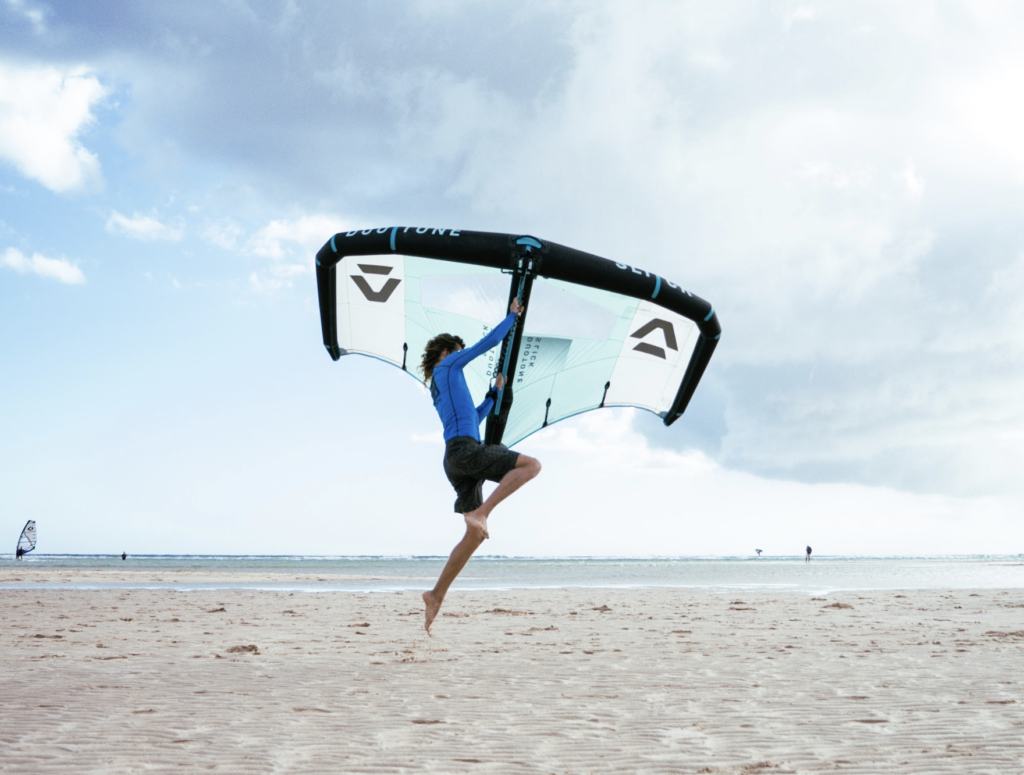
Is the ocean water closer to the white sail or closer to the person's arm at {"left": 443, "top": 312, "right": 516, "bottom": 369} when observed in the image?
the person's arm at {"left": 443, "top": 312, "right": 516, "bottom": 369}

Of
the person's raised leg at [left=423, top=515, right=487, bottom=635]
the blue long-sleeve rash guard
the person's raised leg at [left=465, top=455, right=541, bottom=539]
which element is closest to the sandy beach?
the person's raised leg at [left=423, top=515, right=487, bottom=635]

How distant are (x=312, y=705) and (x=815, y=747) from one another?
5.71 ft

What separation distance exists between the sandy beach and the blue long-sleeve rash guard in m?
1.27

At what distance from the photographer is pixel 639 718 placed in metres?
2.60

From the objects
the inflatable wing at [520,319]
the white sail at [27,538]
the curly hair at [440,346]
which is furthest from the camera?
the white sail at [27,538]

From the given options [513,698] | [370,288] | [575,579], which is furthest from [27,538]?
[513,698]

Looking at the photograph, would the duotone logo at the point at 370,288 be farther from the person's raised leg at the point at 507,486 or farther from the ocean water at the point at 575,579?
the ocean water at the point at 575,579

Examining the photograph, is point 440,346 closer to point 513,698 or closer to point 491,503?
point 491,503

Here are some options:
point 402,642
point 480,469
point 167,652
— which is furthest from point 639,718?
point 167,652

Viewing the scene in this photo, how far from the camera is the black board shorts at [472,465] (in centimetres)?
413

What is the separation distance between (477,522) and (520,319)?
73.5 inches

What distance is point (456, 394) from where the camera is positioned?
4312mm

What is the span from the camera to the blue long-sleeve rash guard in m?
4.29

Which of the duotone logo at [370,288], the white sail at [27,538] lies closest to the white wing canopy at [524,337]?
the duotone logo at [370,288]
